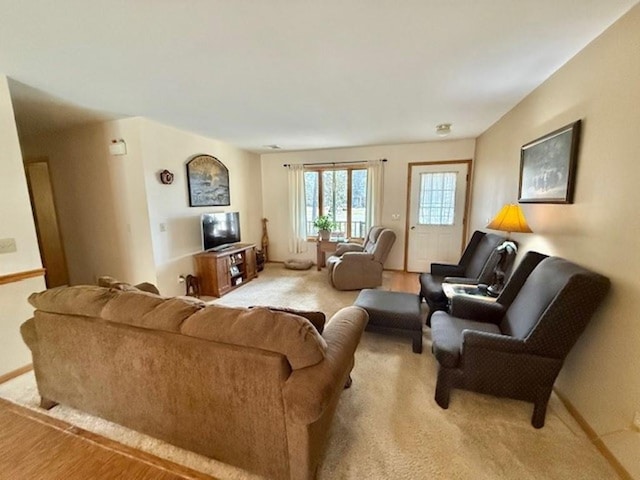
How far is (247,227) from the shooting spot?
5.34 m

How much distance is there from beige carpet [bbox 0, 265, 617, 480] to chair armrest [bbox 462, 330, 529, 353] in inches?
19.2

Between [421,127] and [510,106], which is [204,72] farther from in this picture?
[510,106]

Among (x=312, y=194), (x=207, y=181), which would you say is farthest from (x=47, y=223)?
(x=312, y=194)

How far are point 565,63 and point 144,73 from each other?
320cm

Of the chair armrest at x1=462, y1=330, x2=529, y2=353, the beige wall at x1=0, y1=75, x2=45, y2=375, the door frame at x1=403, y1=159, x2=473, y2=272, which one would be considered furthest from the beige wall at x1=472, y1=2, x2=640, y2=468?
the beige wall at x1=0, y1=75, x2=45, y2=375

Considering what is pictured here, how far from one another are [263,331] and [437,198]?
4479 millimetres

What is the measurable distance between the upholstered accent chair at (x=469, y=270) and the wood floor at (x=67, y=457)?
2.63m

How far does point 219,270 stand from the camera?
3.91 m

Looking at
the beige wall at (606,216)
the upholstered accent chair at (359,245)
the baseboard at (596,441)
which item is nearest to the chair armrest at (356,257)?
the upholstered accent chair at (359,245)

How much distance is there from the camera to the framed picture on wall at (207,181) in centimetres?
394

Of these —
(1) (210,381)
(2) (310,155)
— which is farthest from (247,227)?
(1) (210,381)

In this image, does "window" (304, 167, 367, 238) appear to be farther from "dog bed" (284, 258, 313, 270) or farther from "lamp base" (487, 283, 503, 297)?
"lamp base" (487, 283, 503, 297)

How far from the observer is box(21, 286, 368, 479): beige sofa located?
1117 millimetres

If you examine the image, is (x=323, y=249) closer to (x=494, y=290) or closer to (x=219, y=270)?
(x=219, y=270)
